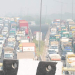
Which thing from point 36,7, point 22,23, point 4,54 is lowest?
point 4,54

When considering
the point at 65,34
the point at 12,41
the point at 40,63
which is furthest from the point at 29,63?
the point at 65,34

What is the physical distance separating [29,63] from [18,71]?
6.2 inches

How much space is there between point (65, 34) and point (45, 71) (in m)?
40.9

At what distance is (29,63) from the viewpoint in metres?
3.68

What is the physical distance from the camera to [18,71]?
365 centimetres

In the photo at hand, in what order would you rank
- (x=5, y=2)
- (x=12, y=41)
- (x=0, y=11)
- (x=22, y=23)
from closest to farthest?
(x=12, y=41) → (x=22, y=23) → (x=0, y=11) → (x=5, y=2)

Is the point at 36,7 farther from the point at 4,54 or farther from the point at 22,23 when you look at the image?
the point at 4,54

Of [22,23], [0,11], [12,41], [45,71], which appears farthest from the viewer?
[0,11]

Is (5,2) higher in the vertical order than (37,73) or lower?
higher

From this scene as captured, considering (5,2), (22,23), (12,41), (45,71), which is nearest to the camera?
(45,71)

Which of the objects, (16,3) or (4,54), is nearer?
(4,54)

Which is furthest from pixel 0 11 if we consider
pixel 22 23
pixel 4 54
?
pixel 4 54

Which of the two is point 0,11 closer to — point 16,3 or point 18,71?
point 16,3

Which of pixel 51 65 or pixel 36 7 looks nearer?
pixel 51 65
